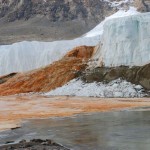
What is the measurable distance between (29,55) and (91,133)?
69.9 metres

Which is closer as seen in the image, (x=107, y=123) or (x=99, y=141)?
(x=99, y=141)

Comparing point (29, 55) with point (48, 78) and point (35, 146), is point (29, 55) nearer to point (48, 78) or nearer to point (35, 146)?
point (48, 78)

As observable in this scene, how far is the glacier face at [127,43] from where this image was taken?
56344mm

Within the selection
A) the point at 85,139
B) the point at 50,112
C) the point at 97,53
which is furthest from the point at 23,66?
the point at 85,139

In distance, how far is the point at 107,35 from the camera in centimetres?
6244

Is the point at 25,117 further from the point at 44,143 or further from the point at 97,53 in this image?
the point at 97,53

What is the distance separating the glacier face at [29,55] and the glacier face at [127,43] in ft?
93.5

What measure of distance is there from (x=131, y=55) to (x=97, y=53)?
8902 mm

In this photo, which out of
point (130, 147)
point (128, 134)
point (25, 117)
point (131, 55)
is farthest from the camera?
point (131, 55)

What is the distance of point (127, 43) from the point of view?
2287 inches

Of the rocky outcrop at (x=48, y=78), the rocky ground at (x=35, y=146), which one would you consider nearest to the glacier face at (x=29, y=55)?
the rocky outcrop at (x=48, y=78)

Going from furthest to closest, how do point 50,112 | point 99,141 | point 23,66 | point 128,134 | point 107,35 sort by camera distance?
1. point 23,66
2. point 107,35
3. point 50,112
4. point 128,134
5. point 99,141

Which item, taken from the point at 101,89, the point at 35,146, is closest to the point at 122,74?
the point at 101,89

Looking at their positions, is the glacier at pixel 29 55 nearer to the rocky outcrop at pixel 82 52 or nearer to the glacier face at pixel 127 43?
the rocky outcrop at pixel 82 52
